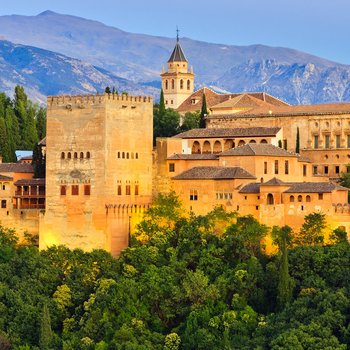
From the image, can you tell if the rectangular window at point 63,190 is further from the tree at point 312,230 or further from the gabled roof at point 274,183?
the tree at point 312,230

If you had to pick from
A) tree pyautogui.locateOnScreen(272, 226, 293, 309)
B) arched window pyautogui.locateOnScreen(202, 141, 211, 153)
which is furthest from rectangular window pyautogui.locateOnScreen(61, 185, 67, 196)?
tree pyautogui.locateOnScreen(272, 226, 293, 309)

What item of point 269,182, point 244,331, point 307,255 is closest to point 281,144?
point 269,182

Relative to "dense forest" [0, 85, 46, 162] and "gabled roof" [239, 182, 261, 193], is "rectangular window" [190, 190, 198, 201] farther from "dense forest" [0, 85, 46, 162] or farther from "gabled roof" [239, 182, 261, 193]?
"dense forest" [0, 85, 46, 162]

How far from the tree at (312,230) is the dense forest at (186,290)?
0.05 m

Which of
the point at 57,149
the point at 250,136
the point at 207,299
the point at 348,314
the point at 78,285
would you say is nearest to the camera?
the point at 348,314

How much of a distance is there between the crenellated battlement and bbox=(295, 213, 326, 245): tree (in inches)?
388

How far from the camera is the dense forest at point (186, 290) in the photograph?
44.8 meters

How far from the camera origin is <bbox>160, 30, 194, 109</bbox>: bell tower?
85000 mm

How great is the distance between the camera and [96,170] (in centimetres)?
5394

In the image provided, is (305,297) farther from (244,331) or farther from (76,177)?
(76,177)

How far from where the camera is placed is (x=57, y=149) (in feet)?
180

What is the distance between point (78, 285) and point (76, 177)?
18.2 ft

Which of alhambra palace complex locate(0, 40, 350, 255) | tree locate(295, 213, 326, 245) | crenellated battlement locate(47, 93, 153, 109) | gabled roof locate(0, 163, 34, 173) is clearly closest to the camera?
tree locate(295, 213, 326, 245)

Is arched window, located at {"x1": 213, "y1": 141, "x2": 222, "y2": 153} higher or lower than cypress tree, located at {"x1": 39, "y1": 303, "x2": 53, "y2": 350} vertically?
higher
